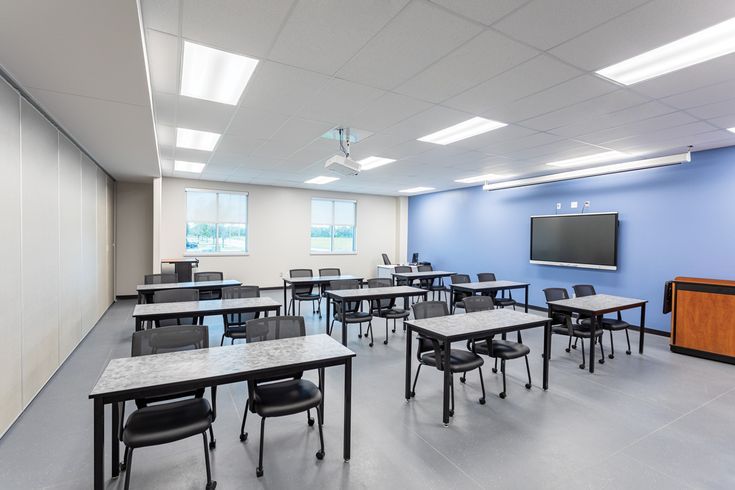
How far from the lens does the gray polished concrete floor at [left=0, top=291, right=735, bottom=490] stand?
7.03 feet

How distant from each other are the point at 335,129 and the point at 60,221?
3.22 m

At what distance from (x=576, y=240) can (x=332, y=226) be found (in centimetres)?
631

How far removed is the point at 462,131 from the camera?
4.43 metres

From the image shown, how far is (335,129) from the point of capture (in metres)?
4.32

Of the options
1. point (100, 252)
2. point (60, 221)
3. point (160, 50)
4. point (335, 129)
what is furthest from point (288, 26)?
point (100, 252)

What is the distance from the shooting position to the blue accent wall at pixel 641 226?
4.87 metres

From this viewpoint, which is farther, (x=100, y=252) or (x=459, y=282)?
(x=459, y=282)

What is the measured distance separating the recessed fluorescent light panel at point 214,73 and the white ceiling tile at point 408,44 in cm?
83

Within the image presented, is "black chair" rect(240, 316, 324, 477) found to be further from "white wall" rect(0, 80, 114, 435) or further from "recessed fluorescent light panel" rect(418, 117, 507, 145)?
"recessed fluorescent light panel" rect(418, 117, 507, 145)

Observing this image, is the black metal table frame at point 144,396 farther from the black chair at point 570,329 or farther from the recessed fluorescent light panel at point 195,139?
the recessed fluorescent light panel at point 195,139

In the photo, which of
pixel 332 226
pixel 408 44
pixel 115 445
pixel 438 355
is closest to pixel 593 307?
pixel 438 355

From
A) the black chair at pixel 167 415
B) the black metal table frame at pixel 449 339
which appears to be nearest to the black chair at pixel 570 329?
the black metal table frame at pixel 449 339

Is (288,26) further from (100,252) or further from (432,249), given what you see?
(432,249)

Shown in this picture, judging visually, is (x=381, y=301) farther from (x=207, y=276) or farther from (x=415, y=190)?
(x=415, y=190)
